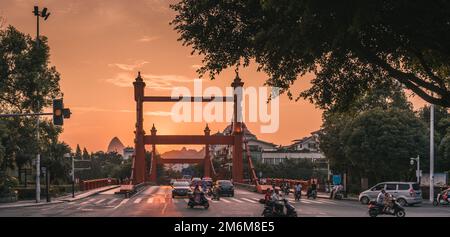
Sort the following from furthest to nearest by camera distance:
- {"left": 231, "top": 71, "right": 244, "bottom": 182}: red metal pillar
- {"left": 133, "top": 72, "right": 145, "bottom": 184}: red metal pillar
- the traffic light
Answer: {"left": 133, "top": 72, "right": 145, "bottom": 184}: red metal pillar, {"left": 231, "top": 71, "right": 244, "bottom": 182}: red metal pillar, the traffic light

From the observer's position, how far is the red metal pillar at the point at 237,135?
8572 cm

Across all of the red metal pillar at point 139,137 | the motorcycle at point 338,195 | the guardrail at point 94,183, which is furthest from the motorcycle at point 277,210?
the red metal pillar at point 139,137

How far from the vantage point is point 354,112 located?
2550 cm

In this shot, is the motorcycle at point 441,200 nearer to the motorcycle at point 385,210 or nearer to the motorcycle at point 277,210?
the motorcycle at point 385,210

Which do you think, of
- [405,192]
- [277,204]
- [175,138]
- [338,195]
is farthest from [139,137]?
[277,204]

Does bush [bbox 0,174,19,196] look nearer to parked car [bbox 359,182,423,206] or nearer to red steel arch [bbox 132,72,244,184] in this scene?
parked car [bbox 359,182,423,206]

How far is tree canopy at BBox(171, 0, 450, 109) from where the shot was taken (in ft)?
51.5

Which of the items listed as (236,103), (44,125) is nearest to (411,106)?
(236,103)

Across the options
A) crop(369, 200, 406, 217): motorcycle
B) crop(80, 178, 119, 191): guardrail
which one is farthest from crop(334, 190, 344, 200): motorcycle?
crop(80, 178, 119, 191): guardrail

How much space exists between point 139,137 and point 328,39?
247 feet

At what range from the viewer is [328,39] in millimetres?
16953

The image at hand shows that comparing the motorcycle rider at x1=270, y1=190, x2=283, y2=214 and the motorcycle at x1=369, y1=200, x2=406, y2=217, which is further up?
the motorcycle rider at x1=270, y1=190, x2=283, y2=214

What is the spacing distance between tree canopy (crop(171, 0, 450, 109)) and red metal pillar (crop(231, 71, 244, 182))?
61960 mm
